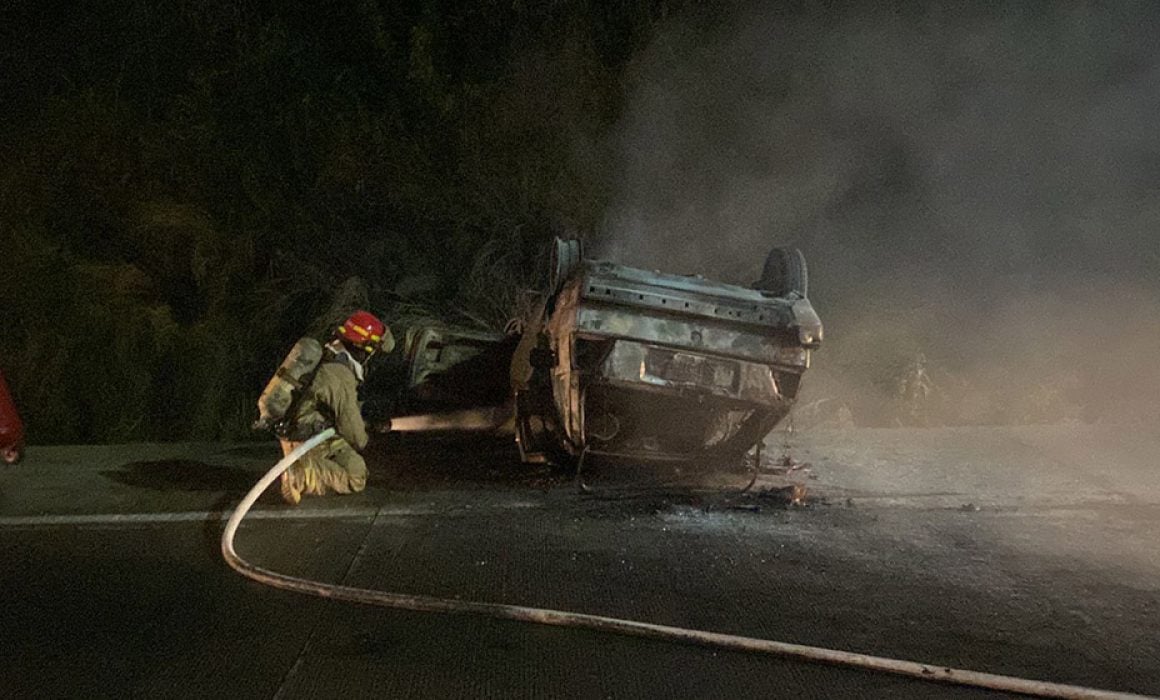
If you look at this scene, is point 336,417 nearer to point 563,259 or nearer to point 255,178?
point 563,259

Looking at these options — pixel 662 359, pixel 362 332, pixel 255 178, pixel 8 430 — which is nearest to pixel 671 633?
pixel 662 359

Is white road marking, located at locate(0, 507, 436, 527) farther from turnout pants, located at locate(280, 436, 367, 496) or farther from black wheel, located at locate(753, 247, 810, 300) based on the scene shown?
black wheel, located at locate(753, 247, 810, 300)

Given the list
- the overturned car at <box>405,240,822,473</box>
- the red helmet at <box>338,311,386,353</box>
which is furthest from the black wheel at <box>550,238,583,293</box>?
the red helmet at <box>338,311,386,353</box>

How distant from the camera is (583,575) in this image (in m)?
4.18

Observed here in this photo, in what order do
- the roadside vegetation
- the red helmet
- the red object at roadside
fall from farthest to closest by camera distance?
the roadside vegetation, the red object at roadside, the red helmet

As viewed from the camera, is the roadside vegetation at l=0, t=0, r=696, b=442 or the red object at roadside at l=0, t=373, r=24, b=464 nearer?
the red object at roadside at l=0, t=373, r=24, b=464

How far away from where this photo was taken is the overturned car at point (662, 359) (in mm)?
5027

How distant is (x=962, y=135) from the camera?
8.66 m

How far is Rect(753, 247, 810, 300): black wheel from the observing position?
18.4ft

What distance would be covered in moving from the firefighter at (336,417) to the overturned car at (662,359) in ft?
3.45

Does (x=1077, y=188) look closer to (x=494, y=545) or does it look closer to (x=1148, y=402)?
(x=1148, y=402)

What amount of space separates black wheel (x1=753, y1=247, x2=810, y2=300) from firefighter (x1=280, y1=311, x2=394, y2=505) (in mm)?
2501

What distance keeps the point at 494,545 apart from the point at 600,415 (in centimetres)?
126

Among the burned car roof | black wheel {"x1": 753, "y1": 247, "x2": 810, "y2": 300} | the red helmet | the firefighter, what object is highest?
black wheel {"x1": 753, "y1": 247, "x2": 810, "y2": 300}
